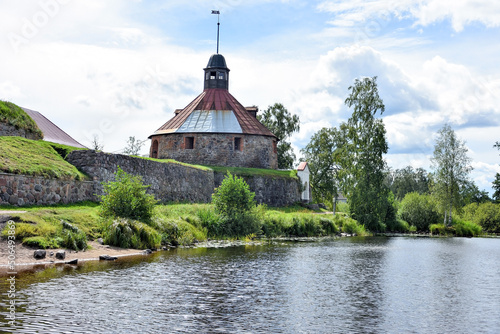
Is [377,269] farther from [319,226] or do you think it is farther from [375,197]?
[375,197]

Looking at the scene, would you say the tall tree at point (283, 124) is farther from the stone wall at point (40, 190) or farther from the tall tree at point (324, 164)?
the stone wall at point (40, 190)

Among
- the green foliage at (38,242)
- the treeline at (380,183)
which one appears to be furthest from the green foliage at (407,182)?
the green foliage at (38,242)

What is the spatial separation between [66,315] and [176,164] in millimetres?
25736

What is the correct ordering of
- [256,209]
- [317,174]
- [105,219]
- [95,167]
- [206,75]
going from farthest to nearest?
[317,174], [206,75], [256,209], [95,167], [105,219]

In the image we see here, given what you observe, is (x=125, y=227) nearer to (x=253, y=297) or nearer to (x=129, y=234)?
(x=129, y=234)

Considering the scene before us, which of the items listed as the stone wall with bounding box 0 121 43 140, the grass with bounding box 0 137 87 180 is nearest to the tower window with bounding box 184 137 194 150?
the stone wall with bounding box 0 121 43 140

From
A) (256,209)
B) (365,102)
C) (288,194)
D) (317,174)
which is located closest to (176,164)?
(256,209)

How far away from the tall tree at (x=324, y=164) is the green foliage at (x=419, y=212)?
9913 millimetres

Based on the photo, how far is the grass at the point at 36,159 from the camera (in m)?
22.5

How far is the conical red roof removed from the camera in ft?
156

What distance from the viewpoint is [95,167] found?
27109mm

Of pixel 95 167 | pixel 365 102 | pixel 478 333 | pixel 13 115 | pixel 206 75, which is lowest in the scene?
pixel 478 333

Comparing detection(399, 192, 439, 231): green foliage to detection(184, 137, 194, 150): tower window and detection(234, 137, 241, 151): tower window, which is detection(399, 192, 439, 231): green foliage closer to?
detection(234, 137, 241, 151): tower window

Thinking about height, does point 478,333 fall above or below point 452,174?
below
